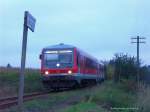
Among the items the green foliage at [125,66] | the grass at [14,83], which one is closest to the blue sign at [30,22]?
the grass at [14,83]

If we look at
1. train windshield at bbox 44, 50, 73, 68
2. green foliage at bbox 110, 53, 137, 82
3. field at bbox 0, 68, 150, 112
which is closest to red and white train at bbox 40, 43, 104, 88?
train windshield at bbox 44, 50, 73, 68

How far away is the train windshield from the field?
310 centimetres

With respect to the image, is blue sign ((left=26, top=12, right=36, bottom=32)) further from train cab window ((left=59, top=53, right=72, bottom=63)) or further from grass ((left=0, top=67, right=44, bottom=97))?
grass ((left=0, top=67, right=44, bottom=97))

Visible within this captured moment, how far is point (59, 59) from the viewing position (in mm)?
35094

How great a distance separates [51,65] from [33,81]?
9.92 m

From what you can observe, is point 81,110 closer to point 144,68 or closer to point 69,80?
point 69,80

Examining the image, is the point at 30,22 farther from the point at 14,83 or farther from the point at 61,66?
the point at 14,83

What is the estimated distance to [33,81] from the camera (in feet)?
146

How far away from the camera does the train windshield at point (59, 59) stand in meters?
34.8

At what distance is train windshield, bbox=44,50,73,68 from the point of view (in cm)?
3478

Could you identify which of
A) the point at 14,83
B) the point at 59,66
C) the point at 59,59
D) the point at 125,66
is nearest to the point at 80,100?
the point at 59,66

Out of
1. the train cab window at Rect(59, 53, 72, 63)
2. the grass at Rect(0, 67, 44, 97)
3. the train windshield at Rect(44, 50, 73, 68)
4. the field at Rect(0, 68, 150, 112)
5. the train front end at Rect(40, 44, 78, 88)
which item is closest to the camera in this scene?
the field at Rect(0, 68, 150, 112)

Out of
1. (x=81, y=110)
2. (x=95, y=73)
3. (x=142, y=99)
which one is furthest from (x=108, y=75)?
(x=81, y=110)

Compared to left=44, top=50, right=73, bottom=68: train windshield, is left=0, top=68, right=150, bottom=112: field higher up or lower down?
lower down
